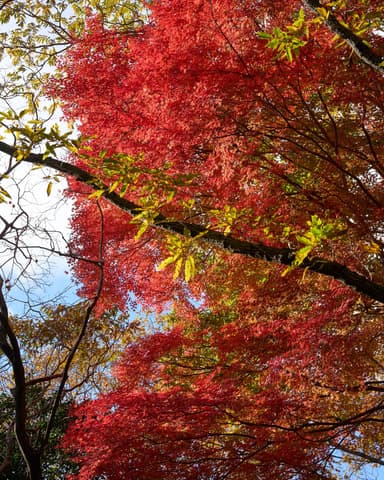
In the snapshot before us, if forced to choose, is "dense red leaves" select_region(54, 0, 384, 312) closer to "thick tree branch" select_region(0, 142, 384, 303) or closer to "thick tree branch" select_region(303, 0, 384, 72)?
"thick tree branch" select_region(0, 142, 384, 303)

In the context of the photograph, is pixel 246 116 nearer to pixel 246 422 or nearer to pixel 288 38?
pixel 288 38

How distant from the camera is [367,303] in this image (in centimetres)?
606

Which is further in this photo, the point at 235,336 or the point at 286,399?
the point at 235,336

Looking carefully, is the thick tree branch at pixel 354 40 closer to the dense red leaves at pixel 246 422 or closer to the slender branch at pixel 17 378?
the slender branch at pixel 17 378

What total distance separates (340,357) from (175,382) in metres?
5.40

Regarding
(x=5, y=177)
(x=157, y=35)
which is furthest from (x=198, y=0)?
(x=5, y=177)

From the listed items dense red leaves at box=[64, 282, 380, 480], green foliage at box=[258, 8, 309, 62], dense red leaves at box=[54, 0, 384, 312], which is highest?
dense red leaves at box=[54, 0, 384, 312]

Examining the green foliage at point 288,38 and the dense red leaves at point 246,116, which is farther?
the dense red leaves at point 246,116

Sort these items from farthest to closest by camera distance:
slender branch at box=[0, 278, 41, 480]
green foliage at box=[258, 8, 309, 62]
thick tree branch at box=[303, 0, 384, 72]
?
slender branch at box=[0, 278, 41, 480]
thick tree branch at box=[303, 0, 384, 72]
green foliage at box=[258, 8, 309, 62]

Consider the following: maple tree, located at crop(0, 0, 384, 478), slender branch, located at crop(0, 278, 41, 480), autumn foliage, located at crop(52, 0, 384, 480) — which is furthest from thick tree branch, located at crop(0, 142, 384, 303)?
slender branch, located at crop(0, 278, 41, 480)

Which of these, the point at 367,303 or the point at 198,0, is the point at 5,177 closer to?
the point at 198,0

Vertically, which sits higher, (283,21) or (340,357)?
(283,21)

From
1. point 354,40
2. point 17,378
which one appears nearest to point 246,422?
point 17,378

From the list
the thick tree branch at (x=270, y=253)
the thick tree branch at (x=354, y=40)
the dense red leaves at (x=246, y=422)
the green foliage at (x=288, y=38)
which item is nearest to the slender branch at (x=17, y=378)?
the thick tree branch at (x=270, y=253)
